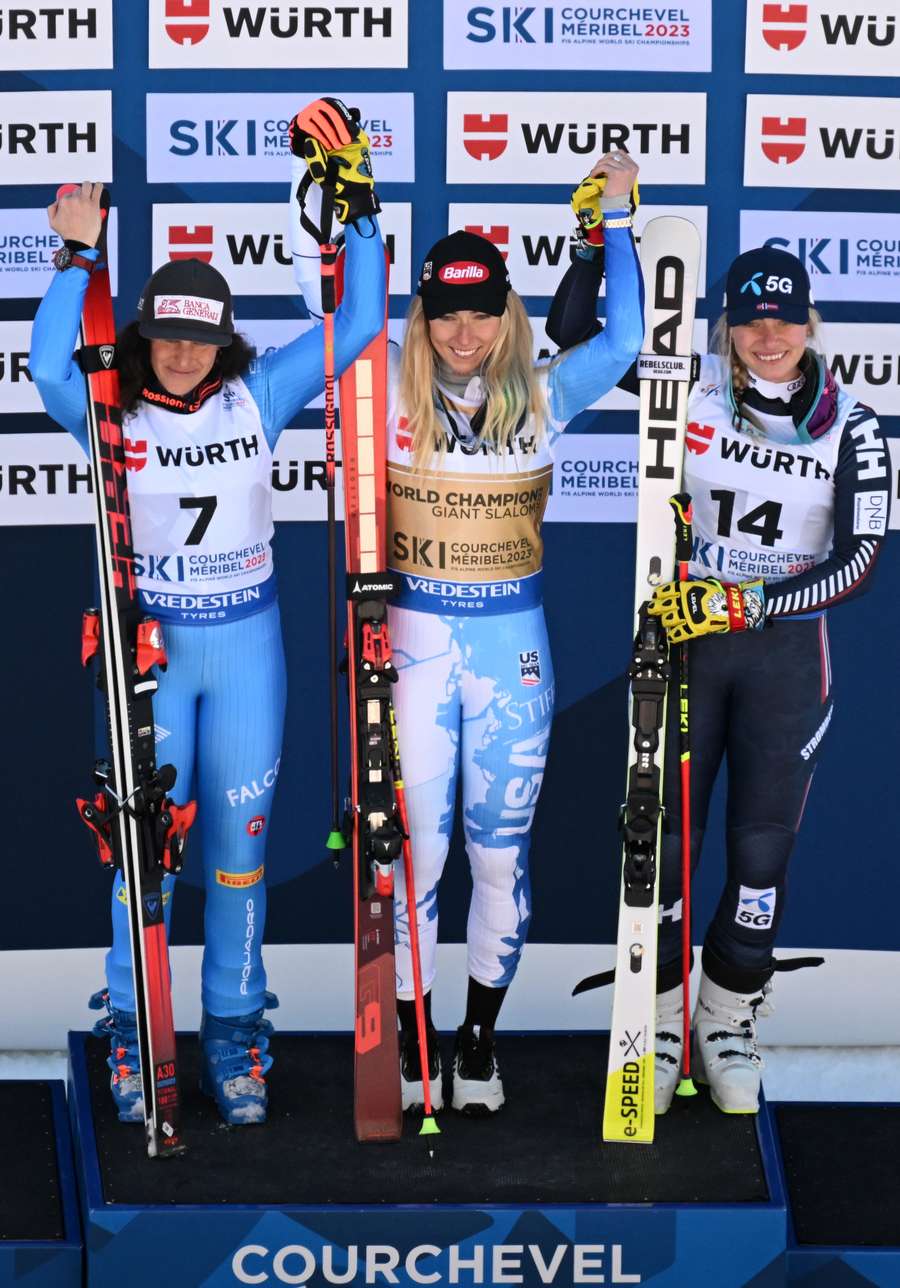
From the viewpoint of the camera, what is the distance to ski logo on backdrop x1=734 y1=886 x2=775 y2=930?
3932 mm

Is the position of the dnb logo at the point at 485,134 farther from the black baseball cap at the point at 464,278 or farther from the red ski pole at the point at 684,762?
the red ski pole at the point at 684,762

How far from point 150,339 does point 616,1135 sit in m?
1.76

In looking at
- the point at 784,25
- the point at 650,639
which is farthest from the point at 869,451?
the point at 784,25

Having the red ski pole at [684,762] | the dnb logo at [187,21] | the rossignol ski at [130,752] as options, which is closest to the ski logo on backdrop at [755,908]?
the red ski pole at [684,762]

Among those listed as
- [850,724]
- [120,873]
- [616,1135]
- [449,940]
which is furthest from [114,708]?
[850,724]

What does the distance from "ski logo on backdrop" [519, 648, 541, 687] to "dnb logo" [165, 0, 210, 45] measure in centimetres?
176

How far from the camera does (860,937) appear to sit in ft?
16.5

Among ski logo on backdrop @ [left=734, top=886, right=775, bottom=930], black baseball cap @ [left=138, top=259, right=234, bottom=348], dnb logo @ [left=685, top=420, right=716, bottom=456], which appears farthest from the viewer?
ski logo on backdrop @ [left=734, top=886, right=775, bottom=930]

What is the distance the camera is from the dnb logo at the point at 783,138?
4621mm

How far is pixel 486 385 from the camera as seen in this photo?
12.1 ft

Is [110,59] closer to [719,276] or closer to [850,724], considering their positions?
[719,276]

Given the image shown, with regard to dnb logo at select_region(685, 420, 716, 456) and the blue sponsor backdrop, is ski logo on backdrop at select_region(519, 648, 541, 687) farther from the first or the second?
the blue sponsor backdrop

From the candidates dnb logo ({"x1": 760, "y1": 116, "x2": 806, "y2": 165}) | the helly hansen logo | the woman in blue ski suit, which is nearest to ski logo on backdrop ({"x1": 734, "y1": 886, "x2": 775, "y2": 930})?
the helly hansen logo

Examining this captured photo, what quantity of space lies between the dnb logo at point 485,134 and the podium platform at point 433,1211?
223cm
